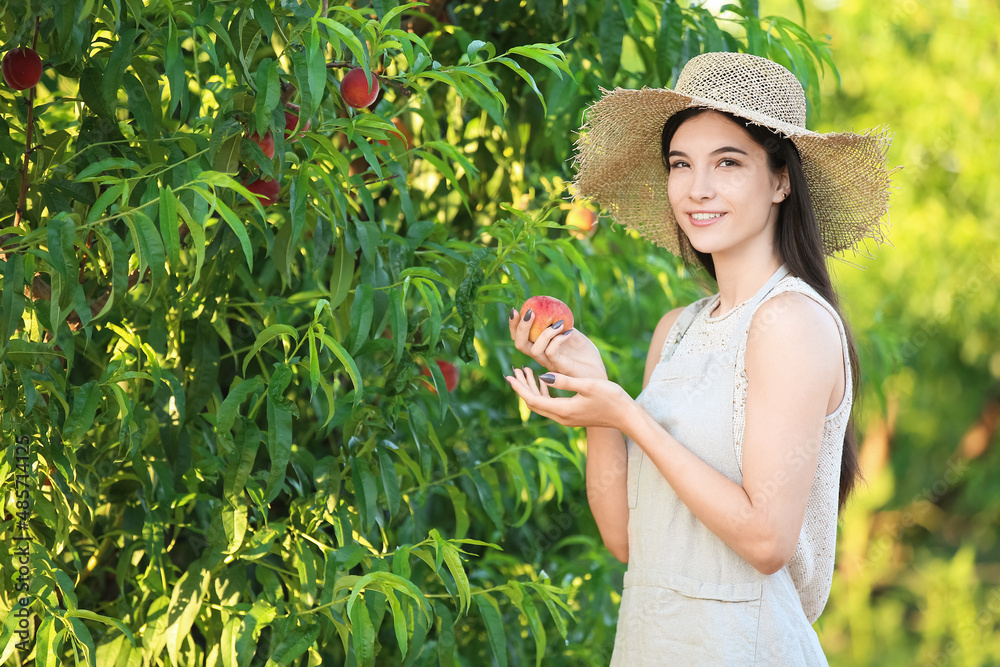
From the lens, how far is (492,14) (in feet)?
6.47

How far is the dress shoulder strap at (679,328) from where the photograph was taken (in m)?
1.49

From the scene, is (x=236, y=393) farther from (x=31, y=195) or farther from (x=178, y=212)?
(x=31, y=195)

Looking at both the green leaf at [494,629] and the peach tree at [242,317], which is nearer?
the peach tree at [242,317]

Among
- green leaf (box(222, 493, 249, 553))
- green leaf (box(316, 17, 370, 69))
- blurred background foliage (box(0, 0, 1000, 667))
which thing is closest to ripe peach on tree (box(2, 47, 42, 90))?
blurred background foliage (box(0, 0, 1000, 667))

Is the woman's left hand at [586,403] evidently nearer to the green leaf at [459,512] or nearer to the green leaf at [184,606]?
the green leaf at [459,512]

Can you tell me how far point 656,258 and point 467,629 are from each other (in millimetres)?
1045

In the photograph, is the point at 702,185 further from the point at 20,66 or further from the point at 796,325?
the point at 20,66

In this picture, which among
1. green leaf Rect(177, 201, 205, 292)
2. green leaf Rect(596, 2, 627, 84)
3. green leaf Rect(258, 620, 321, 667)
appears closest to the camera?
green leaf Rect(177, 201, 205, 292)

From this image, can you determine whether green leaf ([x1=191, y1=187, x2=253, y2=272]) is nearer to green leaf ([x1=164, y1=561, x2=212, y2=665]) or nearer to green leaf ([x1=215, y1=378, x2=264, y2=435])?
green leaf ([x1=215, y1=378, x2=264, y2=435])

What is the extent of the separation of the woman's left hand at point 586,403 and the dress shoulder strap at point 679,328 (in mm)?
243

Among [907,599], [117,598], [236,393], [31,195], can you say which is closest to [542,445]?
[236,393]

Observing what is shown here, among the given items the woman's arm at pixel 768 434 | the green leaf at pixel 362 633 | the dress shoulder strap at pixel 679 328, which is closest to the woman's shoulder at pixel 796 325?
the woman's arm at pixel 768 434

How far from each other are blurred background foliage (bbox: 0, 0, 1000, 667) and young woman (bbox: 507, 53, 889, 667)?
198mm

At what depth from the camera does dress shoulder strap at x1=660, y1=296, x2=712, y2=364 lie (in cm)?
149
